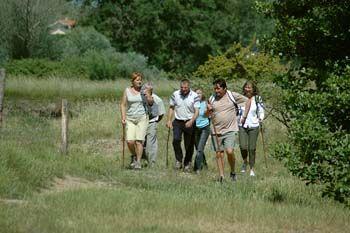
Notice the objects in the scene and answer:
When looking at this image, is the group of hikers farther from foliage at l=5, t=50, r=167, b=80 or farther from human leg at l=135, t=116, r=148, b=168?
foliage at l=5, t=50, r=167, b=80

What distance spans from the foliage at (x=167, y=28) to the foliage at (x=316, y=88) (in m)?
45.9

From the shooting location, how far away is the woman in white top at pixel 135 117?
1502 centimetres

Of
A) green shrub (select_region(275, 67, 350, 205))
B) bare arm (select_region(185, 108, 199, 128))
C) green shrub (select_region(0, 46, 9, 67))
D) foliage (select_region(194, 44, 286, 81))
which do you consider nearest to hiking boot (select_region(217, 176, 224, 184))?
bare arm (select_region(185, 108, 199, 128))

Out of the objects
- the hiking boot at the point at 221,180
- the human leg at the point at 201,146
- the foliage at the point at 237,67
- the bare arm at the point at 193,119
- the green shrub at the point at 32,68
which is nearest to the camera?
the hiking boot at the point at 221,180

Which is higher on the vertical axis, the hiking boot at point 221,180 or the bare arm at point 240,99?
the bare arm at point 240,99

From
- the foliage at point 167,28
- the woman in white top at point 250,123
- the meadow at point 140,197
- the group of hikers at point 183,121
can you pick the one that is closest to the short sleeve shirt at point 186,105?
the group of hikers at point 183,121

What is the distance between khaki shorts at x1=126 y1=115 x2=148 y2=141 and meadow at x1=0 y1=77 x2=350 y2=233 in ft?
2.30

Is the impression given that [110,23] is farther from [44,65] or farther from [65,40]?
[44,65]

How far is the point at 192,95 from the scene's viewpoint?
15.5 meters

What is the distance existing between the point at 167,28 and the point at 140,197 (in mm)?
47883

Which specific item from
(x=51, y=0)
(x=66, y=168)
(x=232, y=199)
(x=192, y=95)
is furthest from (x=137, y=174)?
(x=51, y=0)

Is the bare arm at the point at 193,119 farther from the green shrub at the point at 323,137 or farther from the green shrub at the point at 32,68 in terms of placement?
the green shrub at the point at 32,68

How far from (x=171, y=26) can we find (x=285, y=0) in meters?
47.3

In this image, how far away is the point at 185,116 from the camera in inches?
606
